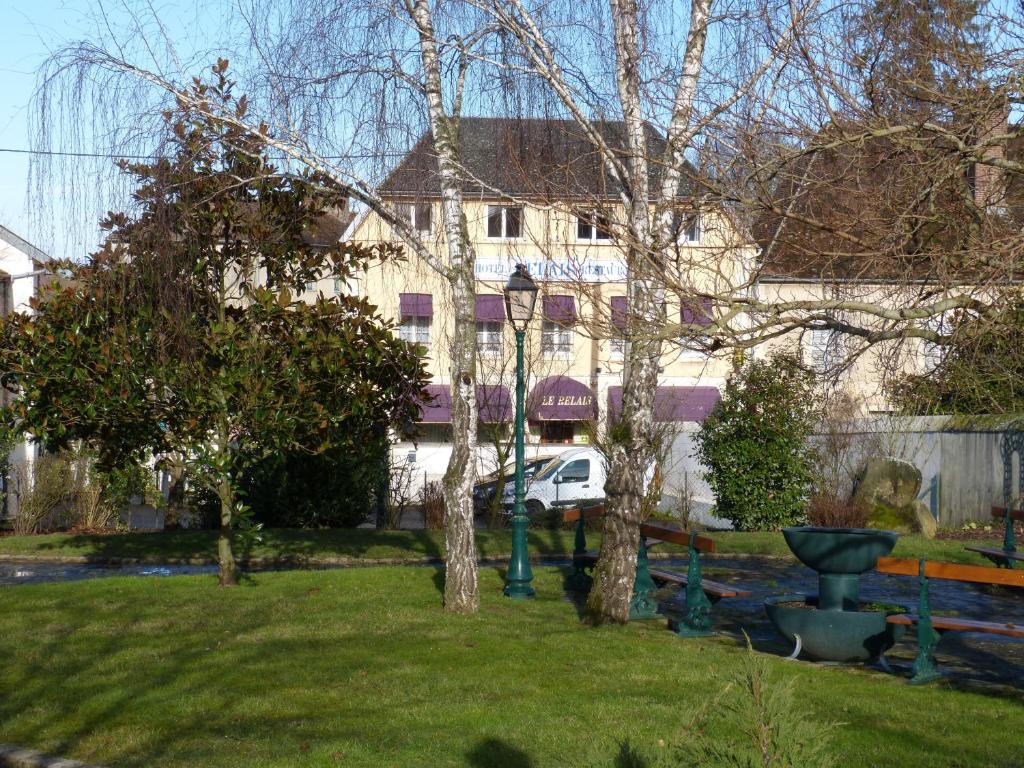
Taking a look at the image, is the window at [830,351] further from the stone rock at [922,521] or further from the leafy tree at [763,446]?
the stone rock at [922,521]

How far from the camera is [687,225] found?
351 inches

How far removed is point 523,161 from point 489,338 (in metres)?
16.3

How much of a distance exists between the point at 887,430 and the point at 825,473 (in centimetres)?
148

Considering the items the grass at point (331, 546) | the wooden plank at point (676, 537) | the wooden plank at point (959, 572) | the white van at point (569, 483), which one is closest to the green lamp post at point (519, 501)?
→ the wooden plank at point (676, 537)

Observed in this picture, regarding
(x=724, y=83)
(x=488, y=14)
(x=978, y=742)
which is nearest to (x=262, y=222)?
(x=488, y=14)

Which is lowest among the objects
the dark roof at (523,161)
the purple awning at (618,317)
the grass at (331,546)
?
the grass at (331,546)

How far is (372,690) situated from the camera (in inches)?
313

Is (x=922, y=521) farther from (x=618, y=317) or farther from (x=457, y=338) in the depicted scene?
(x=618, y=317)

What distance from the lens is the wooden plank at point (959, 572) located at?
27.7 ft

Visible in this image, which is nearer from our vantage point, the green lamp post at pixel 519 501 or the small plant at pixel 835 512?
the green lamp post at pixel 519 501

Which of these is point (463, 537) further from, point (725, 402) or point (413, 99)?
point (725, 402)

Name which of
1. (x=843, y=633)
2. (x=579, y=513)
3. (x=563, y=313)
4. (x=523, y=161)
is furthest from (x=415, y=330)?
(x=843, y=633)

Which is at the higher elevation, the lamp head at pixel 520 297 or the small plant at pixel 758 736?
the lamp head at pixel 520 297

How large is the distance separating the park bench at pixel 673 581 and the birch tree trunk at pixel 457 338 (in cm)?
171
